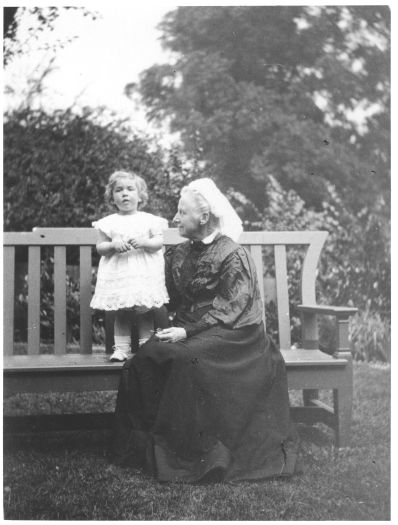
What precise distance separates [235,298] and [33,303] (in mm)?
1264

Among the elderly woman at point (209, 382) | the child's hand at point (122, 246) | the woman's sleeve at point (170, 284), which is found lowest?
the elderly woman at point (209, 382)

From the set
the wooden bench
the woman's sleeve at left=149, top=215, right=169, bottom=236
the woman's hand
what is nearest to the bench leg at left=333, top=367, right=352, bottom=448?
the wooden bench

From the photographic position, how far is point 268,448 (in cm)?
272

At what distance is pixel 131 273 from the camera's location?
3.13m

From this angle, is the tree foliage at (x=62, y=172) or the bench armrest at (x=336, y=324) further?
the tree foliage at (x=62, y=172)

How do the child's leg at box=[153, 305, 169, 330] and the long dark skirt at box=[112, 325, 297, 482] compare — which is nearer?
the long dark skirt at box=[112, 325, 297, 482]

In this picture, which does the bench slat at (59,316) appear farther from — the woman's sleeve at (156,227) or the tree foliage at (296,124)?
the tree foliage at (296,124)

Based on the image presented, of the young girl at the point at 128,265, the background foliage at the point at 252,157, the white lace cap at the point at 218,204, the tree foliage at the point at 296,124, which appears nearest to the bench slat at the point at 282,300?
the white lace cap at the point at 218,204

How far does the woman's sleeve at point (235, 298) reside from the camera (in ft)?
9.31

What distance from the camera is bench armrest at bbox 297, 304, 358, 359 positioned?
10.2 ft

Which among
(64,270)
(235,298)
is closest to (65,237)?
(64,270)

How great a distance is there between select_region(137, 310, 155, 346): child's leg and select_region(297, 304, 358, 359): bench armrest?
0.97 meters

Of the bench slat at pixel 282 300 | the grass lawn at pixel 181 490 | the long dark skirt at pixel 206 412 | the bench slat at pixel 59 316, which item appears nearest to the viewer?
the grass lawn at pixel 181 490

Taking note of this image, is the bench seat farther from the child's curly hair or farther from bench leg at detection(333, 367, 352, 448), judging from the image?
the child's curly hair
